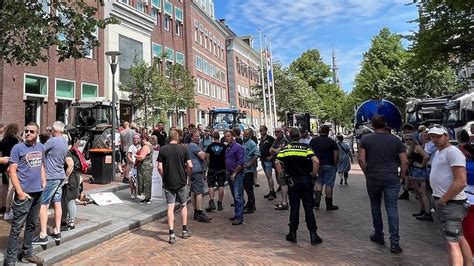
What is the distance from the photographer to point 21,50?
24.5 ft

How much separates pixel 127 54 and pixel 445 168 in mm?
25532

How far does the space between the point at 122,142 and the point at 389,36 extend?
3642 cm

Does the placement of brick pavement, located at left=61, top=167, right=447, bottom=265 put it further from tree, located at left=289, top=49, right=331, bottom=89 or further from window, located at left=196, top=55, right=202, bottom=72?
tree, located at left=289, top=49, right=331, bottom=89

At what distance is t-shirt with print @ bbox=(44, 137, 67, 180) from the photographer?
622 cm

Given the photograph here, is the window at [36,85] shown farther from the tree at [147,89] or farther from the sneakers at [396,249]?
the sneakers at [396,249]

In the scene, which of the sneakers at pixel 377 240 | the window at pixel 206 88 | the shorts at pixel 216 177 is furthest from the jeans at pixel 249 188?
the window at pixel 206 88

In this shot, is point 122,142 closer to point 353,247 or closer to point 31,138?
point 31,138

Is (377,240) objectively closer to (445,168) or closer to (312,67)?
(445,168)

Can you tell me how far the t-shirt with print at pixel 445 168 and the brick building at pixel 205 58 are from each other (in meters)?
30.2

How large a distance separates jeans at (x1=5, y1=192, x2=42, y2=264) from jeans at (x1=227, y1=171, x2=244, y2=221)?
12.2 feet

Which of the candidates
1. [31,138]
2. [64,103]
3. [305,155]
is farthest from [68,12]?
[64,103]

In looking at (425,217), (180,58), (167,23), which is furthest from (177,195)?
(180,58)

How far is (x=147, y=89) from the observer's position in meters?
23.4

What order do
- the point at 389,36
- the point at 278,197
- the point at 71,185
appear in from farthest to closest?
the point at 389,36 → the point at 278,197 → the point at 71,185
